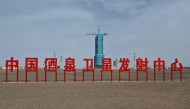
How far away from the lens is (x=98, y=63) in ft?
339

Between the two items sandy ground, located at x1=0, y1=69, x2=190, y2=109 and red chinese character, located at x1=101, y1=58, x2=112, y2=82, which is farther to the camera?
red chinese character, located at x1=101, y1=58, x2=112, y2=82

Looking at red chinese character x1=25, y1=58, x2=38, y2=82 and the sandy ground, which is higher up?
red chinese character x1=25, y1=58, x2=38, y2=82

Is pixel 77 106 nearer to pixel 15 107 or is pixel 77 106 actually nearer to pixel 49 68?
pixel 15 107

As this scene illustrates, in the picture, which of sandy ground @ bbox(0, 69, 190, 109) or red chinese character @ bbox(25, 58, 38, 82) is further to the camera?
red chinese character @ bbox(25, 58, 38, 82)

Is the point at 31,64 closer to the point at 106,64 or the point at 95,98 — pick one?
the point at 106,64

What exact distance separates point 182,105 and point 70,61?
16.9 m

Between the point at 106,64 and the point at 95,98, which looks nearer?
the point at 95,98

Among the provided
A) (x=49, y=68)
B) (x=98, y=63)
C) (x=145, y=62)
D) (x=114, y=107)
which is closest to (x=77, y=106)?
(x=114, y=107)

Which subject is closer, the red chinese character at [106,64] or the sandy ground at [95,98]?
the sandy ground at [95,98]

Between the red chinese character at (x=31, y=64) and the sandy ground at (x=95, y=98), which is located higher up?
the red chinese character at (x=31, y=64)

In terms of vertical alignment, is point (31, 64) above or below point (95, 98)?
above

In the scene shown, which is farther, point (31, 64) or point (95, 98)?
point (31, 64)

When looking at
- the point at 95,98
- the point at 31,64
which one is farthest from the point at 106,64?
the point at 95,98

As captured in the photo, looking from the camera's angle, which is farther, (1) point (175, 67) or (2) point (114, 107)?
(1) point (175, 67)
